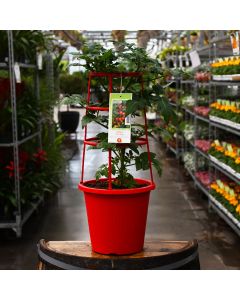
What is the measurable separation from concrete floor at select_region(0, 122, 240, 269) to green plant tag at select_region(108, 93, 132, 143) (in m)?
2.14

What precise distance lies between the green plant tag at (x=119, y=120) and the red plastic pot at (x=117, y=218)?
233 millimetres

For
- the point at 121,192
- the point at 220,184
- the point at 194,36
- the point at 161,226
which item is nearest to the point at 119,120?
the point at 121,192

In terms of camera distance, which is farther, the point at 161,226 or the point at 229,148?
the point at 161,226

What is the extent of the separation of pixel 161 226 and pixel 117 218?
3.04m

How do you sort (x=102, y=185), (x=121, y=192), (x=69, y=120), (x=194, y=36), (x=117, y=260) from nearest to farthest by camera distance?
(x=117, y=260)
(x=121, y=192)
(x=102, y=185)
(x=194, y=36)
(x=69, y=120)

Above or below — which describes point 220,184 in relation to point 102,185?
below

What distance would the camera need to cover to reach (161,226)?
5.18m

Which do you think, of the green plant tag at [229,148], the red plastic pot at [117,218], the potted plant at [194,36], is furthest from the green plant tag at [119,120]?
the potted plant at [194,36]

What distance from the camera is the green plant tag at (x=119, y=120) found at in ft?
7.22

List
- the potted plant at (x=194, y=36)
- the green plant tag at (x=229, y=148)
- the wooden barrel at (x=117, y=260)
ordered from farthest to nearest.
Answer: the potted plant at (x=194, y=36)
the green plant tag at (x=229, y=148)
the wooden barrel at (x=117, y=260)

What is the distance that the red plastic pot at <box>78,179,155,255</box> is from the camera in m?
2.20

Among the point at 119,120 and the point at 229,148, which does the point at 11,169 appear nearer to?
the point at 229,148

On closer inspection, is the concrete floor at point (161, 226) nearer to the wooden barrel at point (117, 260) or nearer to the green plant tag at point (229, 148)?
the green plant tag at point (229, 148)

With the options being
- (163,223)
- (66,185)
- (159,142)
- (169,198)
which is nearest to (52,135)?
(66,185)
